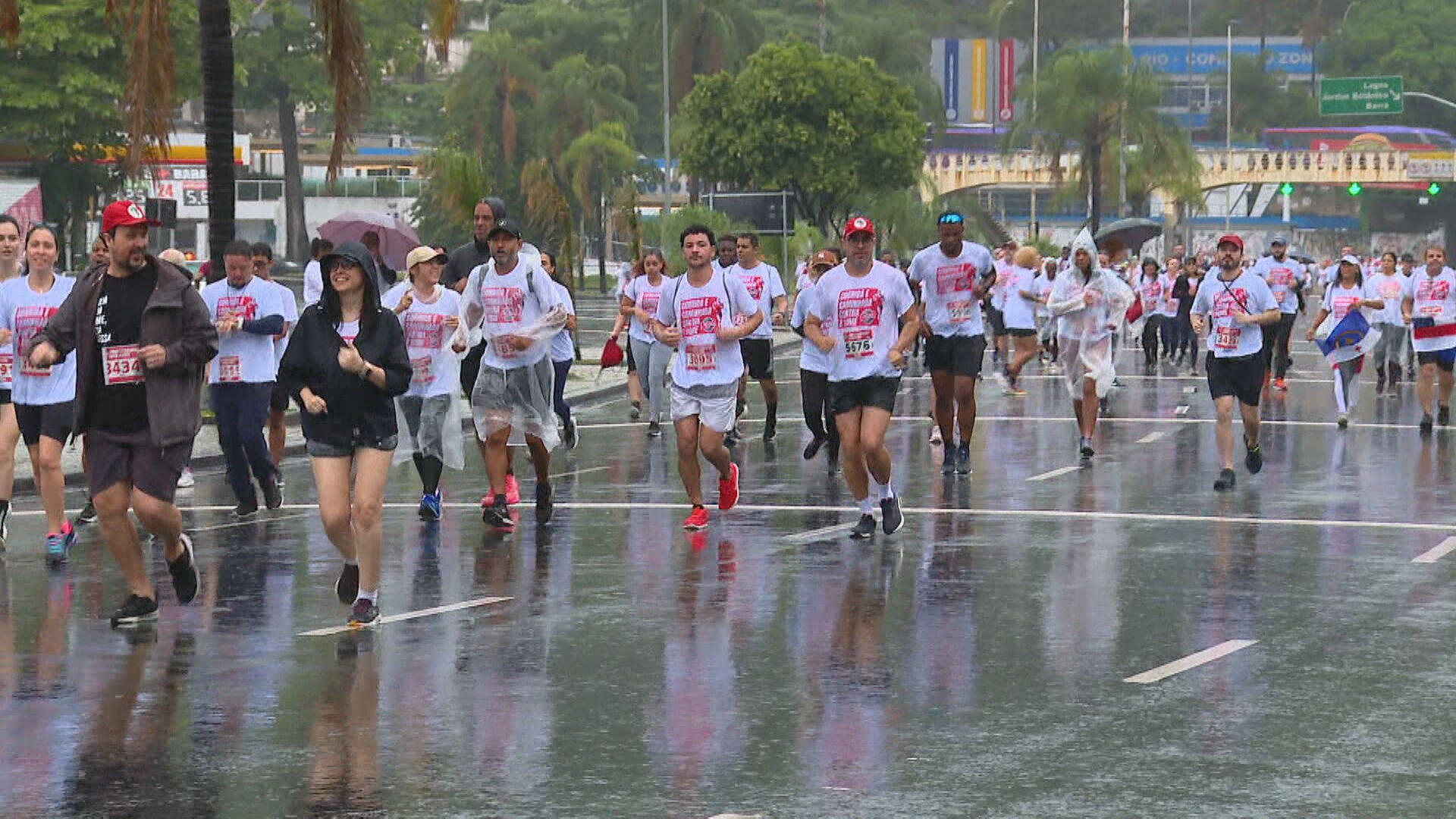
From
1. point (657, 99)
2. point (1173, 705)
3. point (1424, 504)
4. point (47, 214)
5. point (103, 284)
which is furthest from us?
point (657, 99)

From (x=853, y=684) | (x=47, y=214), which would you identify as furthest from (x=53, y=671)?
(x=47, y=214)

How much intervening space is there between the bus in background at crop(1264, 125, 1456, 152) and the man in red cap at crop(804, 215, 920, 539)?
10818 cm

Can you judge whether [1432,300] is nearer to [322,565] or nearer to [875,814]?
[322,565]

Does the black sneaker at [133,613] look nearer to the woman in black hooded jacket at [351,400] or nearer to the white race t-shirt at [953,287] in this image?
the woman in black hooded jacket at [351,400]

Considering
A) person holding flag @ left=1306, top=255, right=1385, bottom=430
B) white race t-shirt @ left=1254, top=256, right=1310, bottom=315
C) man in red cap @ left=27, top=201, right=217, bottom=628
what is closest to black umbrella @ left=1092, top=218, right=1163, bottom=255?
white race t-shirt @ left=1254, top=256, right=1310, bottom=315

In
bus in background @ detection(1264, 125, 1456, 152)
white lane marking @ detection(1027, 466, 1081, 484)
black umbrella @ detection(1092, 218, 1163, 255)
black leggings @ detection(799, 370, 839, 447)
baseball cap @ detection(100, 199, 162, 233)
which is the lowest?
white lane marking @ detection(1027, 466, 1081, 484)

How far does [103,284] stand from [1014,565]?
5059 mm

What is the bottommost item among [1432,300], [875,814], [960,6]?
[875,814]

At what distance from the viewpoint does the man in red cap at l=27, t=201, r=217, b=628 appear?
10719mm

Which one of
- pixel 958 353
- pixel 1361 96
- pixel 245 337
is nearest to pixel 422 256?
pixel 245 337

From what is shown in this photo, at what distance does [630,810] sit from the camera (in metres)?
7.21

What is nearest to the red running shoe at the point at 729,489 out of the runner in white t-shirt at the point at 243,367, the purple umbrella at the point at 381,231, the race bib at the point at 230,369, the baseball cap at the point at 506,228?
the baseball cap at the point at 506,228

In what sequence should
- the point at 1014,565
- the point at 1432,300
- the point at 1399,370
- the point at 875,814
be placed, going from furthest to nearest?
the point at 1399,370 < the point at 1432,300 < the point at 1014,565 < the point at 875,814

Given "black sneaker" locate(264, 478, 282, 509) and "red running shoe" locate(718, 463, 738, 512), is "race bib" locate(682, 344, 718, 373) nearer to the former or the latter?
"red running shoe" locate(718, 463, 738, 512)
